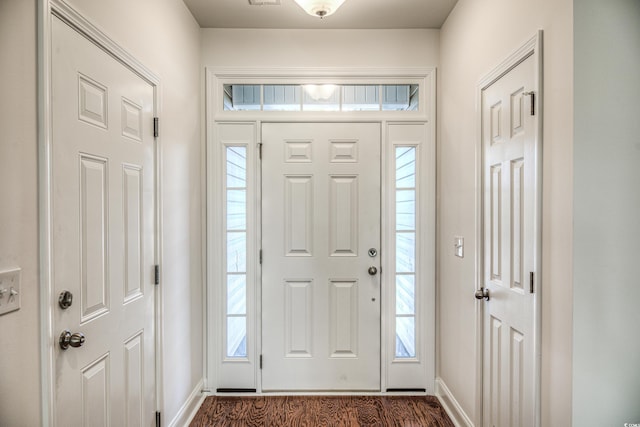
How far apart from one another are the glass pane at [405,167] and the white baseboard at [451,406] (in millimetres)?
1423

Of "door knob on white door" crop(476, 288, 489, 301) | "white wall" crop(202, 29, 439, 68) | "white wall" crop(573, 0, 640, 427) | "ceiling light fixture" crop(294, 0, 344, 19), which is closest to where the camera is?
"white wall" crop(573, 0, 640, 427)

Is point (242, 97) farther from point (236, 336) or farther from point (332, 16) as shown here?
point (236, 336)

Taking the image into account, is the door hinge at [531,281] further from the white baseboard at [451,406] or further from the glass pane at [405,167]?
the glass pane at [405,167]

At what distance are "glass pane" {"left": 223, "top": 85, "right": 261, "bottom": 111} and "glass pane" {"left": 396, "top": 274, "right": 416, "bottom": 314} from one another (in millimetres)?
1633

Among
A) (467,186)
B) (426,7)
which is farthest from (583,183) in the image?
(426,7)

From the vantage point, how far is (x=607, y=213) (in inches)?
47.5

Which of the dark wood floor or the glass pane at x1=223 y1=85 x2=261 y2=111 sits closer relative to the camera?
the dark wood floor

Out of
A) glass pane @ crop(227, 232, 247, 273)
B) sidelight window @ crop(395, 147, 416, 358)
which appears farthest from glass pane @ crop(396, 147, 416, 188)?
glass pane @ crop(227, 232, 247, 273)

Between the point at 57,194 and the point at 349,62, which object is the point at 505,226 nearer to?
the point at 349,62

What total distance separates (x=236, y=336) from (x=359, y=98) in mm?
1941

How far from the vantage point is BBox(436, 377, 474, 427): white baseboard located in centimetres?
216

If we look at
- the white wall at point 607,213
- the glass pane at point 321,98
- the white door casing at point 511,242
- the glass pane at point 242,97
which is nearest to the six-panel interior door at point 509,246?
the white door casing at point 511,242

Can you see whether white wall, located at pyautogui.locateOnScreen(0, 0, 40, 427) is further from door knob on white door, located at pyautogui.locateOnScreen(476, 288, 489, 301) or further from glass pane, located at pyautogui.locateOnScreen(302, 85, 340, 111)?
door knob on white door, located at pyautogui.locateOnScreen(476, 288, 489, 301)

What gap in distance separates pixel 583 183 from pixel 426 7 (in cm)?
167
